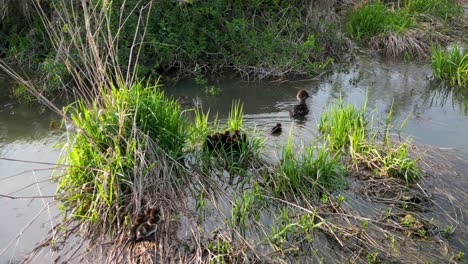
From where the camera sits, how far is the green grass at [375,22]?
1094cm

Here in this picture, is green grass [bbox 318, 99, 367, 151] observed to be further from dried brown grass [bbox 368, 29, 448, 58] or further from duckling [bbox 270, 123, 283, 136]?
dried brown grass [bbox 368, 29, 448, 58]

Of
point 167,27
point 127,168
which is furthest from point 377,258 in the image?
point 167,27

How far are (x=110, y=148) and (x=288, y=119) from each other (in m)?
3.04

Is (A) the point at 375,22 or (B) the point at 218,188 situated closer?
(B) the point at 218,188

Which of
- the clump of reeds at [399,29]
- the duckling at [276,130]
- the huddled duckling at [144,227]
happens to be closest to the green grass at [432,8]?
the clump of reeds at [399,29]

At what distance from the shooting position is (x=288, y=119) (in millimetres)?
7348

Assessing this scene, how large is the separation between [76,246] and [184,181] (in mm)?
1234

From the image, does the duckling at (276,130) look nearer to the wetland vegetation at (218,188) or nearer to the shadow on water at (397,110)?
the shadow on water at (397,110)

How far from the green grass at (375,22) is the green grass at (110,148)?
677 cm

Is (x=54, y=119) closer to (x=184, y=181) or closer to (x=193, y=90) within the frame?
(x=193, y=90)

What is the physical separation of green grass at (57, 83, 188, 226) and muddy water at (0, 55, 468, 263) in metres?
0.31

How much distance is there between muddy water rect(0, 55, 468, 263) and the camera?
16.3ft

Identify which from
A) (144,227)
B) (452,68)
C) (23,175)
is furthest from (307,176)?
(452,68)

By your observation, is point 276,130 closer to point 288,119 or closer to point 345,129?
point 288,119
